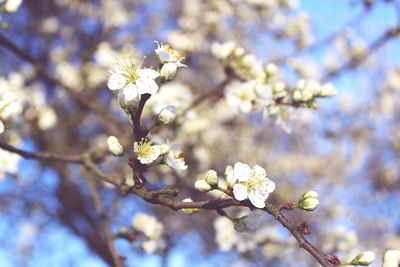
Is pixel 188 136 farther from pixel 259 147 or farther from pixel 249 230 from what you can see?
pixel 259 147

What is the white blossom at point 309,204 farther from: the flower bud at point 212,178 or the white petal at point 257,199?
the flower bud at point 212,178

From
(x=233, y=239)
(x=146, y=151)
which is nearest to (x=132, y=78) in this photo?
(x=146, y=151)

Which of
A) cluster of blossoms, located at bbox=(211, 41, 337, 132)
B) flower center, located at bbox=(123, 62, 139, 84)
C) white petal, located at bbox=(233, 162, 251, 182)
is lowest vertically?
cluster of blossoms, located at bbox=(211, 41, 337, 132)

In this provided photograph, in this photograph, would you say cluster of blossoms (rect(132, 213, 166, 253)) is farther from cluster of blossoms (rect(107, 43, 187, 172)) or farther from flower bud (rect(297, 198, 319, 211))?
flower bud (rect(297, 198, 319, 211))

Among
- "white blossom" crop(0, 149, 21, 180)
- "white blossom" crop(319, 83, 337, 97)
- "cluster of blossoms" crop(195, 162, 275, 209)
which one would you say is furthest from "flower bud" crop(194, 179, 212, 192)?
"white blossom" crop(0, 149, 21, 180)

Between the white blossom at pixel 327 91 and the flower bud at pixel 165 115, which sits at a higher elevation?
the flower bud at pixel 165 115

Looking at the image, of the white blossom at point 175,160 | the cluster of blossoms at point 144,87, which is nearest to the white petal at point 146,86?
the cluster of blossoms at point 144,87

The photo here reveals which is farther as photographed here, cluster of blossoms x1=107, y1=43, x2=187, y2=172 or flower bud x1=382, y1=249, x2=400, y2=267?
cluster of blossoms x1=107, y1=43, x2=187, y2=172
